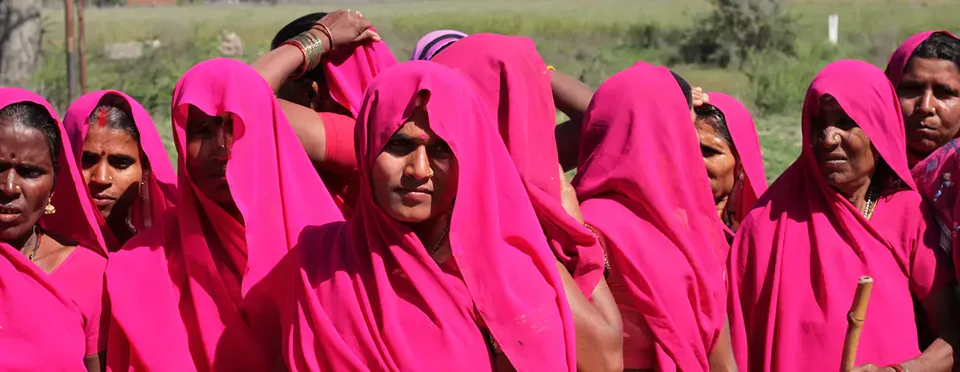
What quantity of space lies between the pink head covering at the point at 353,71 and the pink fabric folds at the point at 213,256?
0.66 m

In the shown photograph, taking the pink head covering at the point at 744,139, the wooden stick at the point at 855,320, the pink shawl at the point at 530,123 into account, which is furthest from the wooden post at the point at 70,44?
the wooden stick at the point at 855,320

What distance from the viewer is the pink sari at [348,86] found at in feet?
14.2

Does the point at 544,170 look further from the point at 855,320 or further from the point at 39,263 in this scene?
the point at 39,263

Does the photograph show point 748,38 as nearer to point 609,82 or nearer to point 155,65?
point 155,65

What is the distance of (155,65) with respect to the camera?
62.3ft

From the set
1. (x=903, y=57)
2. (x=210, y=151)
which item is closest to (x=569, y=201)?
(x=210, y=151)

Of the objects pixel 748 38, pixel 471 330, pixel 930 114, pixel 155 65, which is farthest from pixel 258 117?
pixel 748 38

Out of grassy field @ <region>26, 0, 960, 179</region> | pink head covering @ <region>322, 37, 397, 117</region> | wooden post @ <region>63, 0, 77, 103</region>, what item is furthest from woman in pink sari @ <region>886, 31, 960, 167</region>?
wooden post @ <region>63, 0, 77, 103</region>

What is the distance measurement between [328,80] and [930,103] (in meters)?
2.05

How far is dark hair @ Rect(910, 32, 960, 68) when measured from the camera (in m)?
4.69

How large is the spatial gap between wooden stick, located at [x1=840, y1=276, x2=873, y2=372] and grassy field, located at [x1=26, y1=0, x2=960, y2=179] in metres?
10.6

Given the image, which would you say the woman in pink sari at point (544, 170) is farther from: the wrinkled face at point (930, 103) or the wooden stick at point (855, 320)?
the wrinkled face at point (930, 103)

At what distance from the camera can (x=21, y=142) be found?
376cm

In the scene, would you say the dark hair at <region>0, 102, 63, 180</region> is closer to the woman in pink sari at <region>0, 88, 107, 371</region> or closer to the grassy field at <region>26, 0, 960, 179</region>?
the woman in pink sari at <region>0, 88, 107, 371</region>
